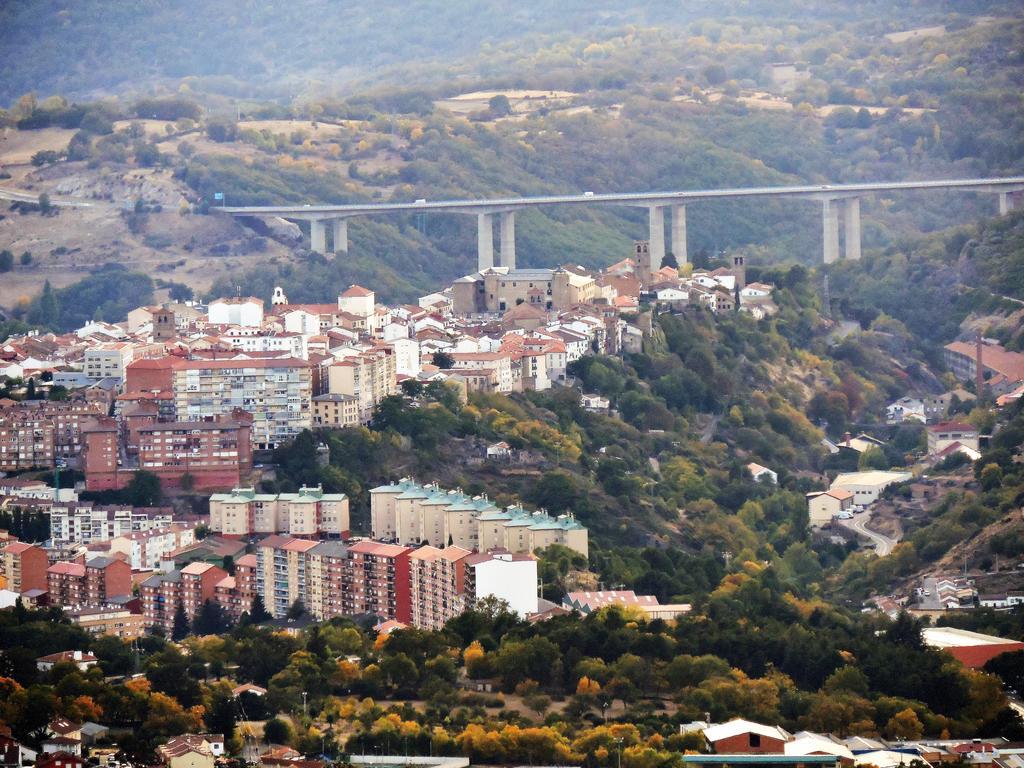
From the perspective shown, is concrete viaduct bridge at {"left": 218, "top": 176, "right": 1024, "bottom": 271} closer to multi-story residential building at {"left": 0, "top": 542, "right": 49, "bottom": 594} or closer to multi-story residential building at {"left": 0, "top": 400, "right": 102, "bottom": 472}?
multi-story residential building at {"left": 0, "top": 400, "right": 102, "bottom": 472}

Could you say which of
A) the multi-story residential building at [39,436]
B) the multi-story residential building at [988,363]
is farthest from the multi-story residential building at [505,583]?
the multi-story residential building at [988,363]

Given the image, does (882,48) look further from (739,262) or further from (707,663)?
(707,663)

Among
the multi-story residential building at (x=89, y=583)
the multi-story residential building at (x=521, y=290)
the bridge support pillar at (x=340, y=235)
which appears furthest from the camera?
the bridge support pillar at (x=340, y=235)

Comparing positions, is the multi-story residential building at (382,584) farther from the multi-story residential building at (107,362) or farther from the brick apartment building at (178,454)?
the multi-story residential building at (107,362)

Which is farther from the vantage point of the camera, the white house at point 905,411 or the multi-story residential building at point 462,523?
the white house at point 905,411

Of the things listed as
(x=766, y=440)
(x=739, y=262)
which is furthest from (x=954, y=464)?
(x=739, y=262)

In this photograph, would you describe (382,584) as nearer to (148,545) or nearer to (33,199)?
(148,545)

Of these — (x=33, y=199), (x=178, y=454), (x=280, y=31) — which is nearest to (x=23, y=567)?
(x=178, y=454)

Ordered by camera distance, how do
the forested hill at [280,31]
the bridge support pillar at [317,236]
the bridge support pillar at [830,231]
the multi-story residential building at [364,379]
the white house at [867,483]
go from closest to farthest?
the multi-story residential building at [364,379] < the white house at [867,483] < the bridge support pillar at [830,231] < the bridge support pillar at [317,236] < the forested hill at [280,31]
